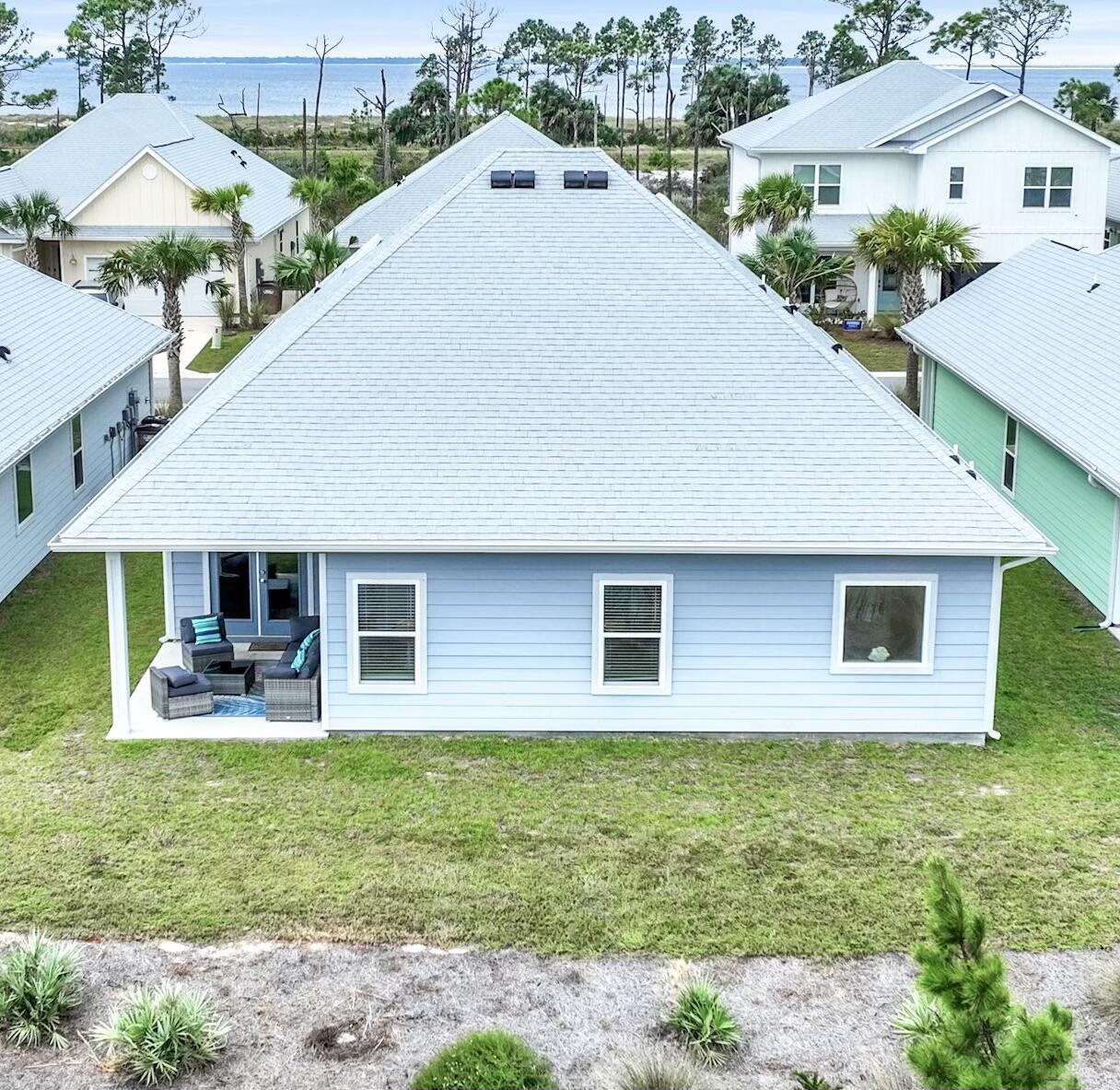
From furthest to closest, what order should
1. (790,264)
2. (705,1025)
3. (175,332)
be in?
(790,264), (175,332), (705,1025)

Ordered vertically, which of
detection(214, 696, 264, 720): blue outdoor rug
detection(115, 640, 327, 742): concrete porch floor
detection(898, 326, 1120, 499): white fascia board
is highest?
detection(898, 326, 1120, 499): white fascia board

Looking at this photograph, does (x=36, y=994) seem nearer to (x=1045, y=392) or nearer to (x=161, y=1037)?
(x=161, y=1037)

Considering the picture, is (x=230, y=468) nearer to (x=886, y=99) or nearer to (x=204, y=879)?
(x=204, y=879)

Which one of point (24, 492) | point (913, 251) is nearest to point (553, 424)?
point (24, 492)

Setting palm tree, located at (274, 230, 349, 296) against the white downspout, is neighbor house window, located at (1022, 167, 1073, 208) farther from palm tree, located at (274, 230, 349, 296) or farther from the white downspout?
the white downspout

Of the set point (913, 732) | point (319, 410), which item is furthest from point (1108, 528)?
point (319, 410)

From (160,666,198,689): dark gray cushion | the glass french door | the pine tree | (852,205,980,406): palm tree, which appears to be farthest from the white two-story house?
the pine tree
